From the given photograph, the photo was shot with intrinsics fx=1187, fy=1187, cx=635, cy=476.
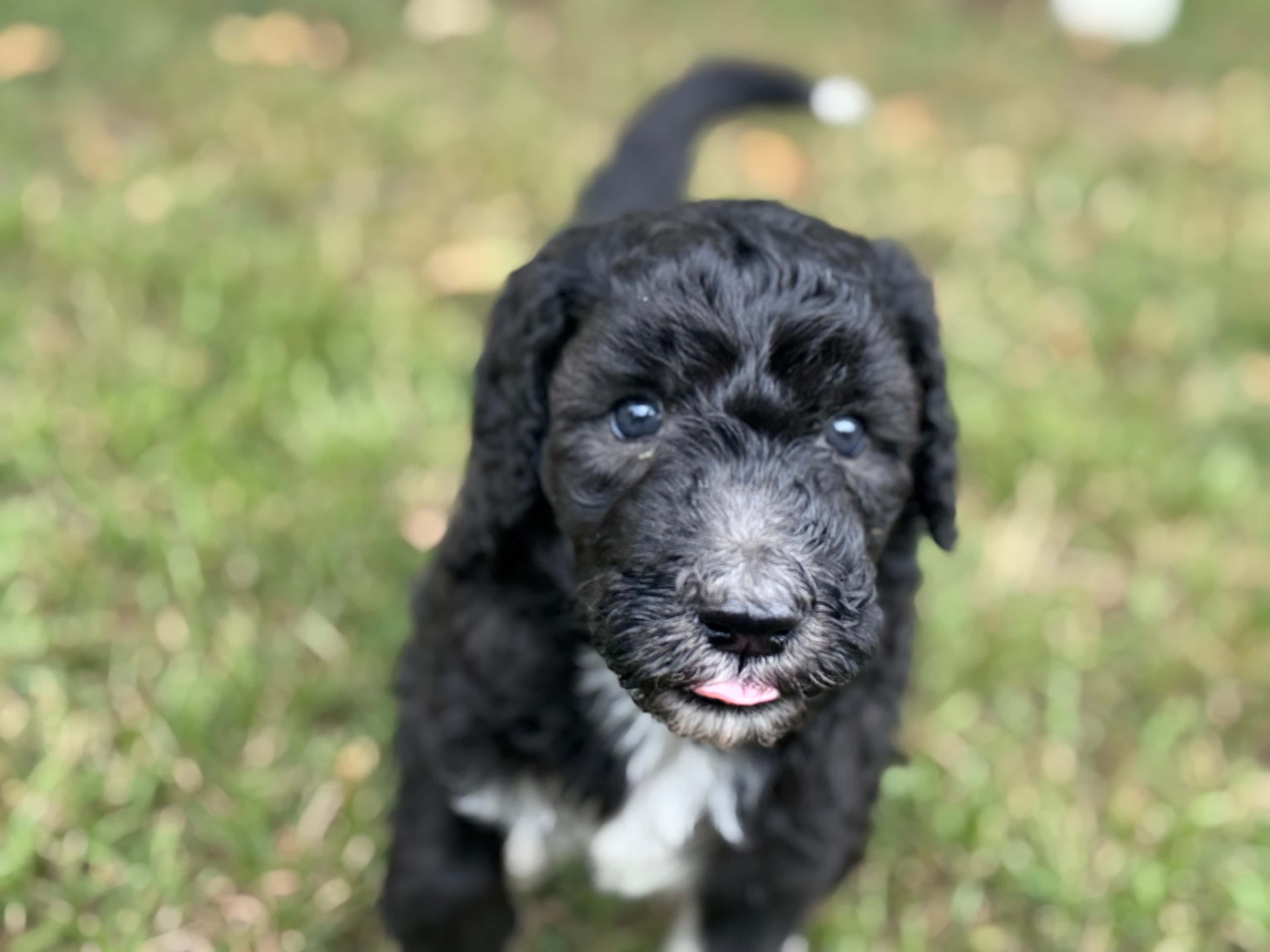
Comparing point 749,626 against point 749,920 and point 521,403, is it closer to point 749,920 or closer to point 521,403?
point 521,403

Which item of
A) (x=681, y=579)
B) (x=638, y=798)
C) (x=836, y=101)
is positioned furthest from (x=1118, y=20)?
(x=681, y=579)

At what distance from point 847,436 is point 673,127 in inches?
83.8

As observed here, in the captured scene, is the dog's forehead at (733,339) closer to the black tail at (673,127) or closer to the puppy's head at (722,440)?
the puppy's head at (722,440)

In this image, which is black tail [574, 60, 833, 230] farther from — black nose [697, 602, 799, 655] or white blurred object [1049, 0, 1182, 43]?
white blurred object [1049, 0, 1182, 43]

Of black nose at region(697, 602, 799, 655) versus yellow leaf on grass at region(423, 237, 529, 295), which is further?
yellow leaf on grass at region(423, 237, 529, 295)

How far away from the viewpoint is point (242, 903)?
2861mm

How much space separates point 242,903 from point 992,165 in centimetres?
510

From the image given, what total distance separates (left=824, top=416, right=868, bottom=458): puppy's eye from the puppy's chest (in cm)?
64

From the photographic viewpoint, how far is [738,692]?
6.18 feet

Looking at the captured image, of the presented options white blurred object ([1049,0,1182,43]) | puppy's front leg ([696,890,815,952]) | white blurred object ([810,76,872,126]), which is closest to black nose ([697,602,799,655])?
puppy's front leg ([696,890,815,952])

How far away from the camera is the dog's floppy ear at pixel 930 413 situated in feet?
7.96

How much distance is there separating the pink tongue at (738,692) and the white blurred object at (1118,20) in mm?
7036

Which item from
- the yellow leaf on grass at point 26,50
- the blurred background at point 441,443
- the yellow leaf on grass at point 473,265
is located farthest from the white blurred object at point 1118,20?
the yellow leaf on grass at point 26,50

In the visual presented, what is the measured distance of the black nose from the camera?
1780 millimetres
